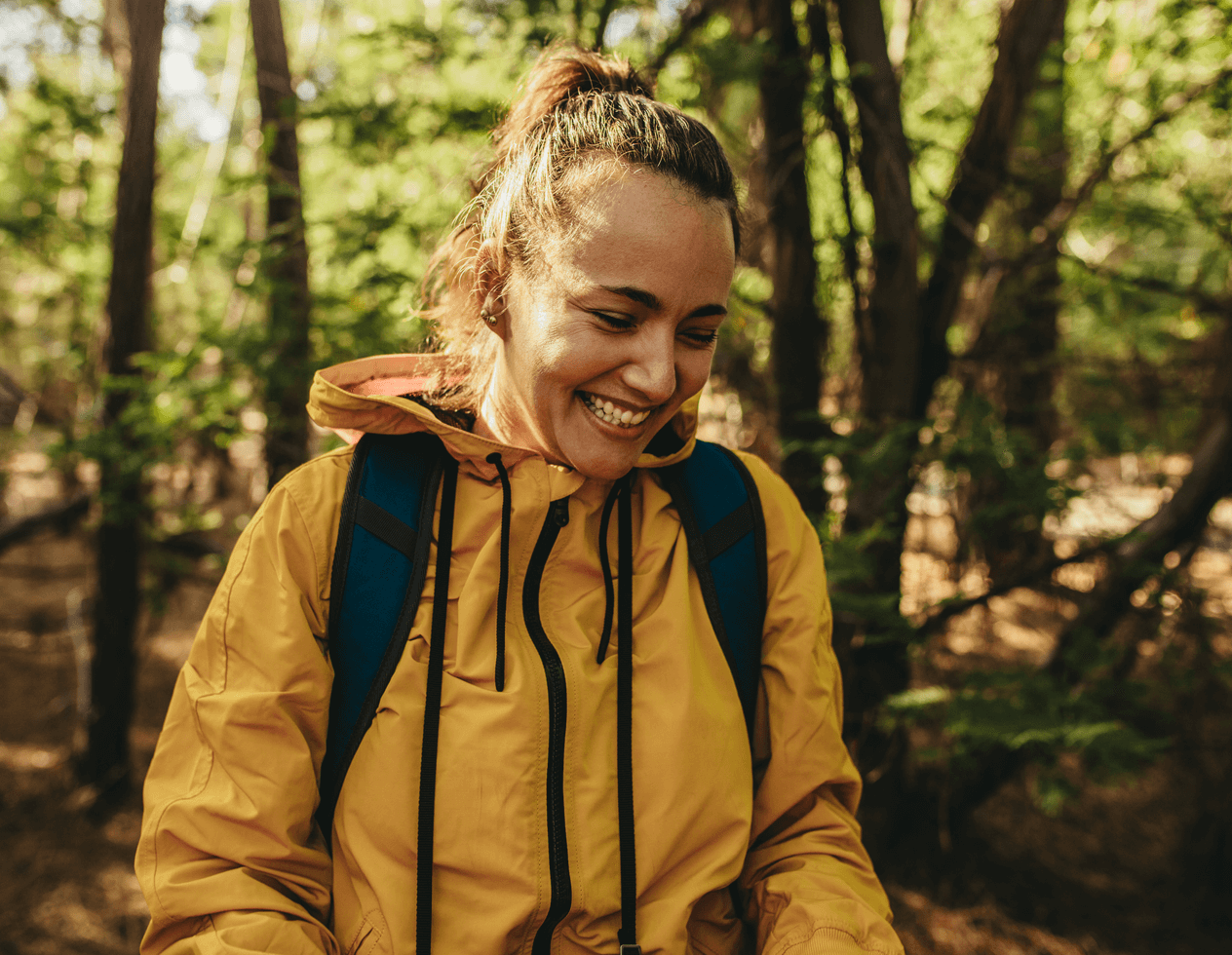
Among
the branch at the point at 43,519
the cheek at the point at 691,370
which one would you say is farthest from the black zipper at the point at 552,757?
the branch at the point at 43,519

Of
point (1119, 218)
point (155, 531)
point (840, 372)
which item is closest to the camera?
point (1119, 218)

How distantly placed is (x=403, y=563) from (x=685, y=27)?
340cm

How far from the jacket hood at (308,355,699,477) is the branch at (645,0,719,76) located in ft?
8.79

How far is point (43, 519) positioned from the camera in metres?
5.29

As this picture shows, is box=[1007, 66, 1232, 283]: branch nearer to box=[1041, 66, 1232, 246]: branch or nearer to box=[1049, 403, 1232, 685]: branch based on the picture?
box=[1041, 66, 1232, 246]: branch

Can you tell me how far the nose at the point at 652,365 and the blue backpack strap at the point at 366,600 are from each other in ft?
1.55

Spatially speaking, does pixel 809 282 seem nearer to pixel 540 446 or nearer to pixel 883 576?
pixel 883 576

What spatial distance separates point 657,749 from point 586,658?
0.21 m

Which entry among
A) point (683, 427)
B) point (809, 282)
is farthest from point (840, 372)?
point (683, 427)

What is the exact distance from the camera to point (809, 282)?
12.6ft

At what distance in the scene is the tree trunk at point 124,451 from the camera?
4191 millimetres

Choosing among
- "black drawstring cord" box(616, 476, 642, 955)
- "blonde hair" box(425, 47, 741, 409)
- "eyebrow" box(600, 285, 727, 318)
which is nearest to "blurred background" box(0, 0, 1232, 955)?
"blonde hair" box(425, 47, 741, 409)

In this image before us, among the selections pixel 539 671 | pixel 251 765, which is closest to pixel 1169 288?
pixel 539 671

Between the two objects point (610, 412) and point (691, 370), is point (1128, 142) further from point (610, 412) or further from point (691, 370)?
point (610, 412)
